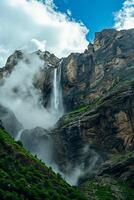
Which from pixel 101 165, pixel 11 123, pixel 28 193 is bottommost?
pixel 28 193

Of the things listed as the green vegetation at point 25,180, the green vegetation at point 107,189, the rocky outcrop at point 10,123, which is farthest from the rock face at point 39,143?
the green vegetation at point 25,180

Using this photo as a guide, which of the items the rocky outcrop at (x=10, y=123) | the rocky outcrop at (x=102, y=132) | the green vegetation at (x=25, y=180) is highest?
the rocky outcrop at (x=10, y=123)

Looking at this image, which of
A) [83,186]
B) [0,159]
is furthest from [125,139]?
[0,159]

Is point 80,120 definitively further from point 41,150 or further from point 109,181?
point 109,181

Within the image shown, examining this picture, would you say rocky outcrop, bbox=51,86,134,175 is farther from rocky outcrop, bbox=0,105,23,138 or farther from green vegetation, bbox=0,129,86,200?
green vegetation, bbox=0,129,86,200

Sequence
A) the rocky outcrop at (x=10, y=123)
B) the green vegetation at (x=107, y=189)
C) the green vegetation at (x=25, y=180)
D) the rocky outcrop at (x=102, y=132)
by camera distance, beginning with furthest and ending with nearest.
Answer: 1. the rocky outcrop at (x=10, y=123)
2. the rocky outcrop at (x=102, y=132)
3. the green vegetation at (x=107, y=189)
4. the green vegetation at (x=25, y=180)

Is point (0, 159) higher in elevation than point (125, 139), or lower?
lower

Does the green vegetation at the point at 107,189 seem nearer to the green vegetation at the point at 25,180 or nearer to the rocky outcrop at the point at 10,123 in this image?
the green vegetation at the point at 25,180

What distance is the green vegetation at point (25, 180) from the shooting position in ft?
346

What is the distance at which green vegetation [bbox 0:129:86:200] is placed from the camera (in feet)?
346

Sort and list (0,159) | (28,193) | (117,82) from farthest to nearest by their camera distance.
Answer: (117,82) → (0,159) → (28,193)

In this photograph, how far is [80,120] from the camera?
169 m

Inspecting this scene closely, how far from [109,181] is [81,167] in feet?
56.1

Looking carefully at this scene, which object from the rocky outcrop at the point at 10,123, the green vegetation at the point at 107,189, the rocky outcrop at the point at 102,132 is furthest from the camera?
the rocky outcrop at the point at 10,123
